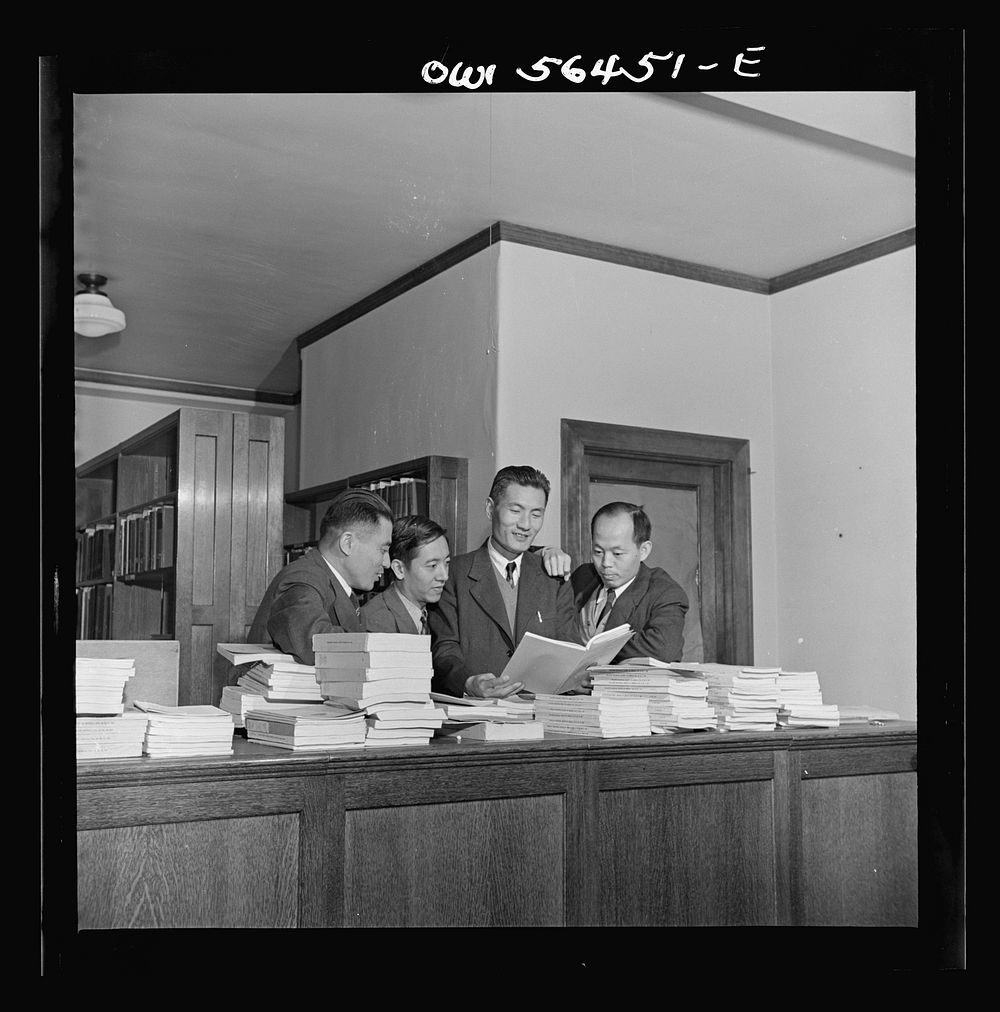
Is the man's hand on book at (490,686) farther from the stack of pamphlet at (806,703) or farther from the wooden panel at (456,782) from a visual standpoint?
the stack of pamphlet at (806,703)

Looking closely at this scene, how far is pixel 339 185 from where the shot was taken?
9.34 ft

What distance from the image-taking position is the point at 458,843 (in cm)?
268

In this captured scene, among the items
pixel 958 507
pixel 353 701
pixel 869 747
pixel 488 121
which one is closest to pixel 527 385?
pixel 488 121

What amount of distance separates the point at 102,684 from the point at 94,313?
0.87 metres

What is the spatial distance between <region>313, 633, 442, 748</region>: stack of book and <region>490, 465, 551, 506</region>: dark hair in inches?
16.1

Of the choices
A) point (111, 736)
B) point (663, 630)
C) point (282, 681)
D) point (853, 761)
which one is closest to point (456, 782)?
point (282, 681)

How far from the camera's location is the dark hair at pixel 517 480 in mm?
2826

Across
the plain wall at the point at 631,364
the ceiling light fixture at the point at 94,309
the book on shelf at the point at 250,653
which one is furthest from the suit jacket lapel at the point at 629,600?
the ceiling light fixture at the point at 94,309

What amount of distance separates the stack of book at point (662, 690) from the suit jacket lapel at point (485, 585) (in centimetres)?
30

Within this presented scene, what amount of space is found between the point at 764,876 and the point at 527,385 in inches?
53.7

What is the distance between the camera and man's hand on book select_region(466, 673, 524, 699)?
2.83 m

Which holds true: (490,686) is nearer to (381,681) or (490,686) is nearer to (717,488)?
(381,681)

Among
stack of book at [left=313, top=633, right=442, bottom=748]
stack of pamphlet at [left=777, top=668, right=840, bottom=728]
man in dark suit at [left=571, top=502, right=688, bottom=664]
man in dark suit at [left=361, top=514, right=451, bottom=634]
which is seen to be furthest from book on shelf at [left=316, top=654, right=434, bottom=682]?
stack of pamphlet at [left=777, top=668, right=840, bottom=728]
